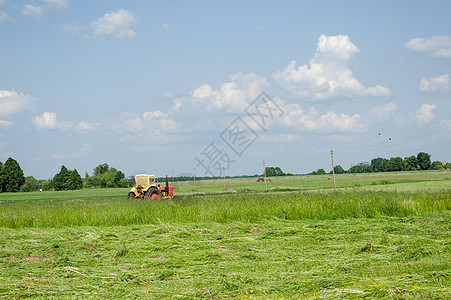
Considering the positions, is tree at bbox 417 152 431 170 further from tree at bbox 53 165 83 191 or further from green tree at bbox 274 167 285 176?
tree at bbox 53 165 83 191

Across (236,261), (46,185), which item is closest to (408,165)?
(46,185)

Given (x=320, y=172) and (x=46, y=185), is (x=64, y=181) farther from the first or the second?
(x=320, y=172)

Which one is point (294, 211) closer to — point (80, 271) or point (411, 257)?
point (411, 257)

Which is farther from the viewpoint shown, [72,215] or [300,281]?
[72,215]

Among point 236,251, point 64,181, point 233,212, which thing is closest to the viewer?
point 236,251

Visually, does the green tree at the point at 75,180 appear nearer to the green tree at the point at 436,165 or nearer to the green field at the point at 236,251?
the green field at the point at 236,251

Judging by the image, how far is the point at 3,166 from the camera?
7181 centimetres

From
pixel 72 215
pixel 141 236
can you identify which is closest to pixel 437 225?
pixel 141 236

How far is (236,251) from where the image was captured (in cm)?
795

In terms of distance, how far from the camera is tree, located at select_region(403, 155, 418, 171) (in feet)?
372

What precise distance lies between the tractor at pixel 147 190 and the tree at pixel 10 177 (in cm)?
5990

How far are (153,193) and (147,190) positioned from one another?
1.68 feet

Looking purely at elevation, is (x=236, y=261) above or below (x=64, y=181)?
below

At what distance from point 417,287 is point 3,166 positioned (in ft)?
262
